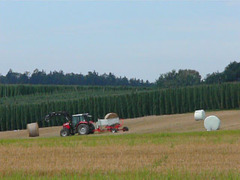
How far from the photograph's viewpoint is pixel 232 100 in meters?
67.5

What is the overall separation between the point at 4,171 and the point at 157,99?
171 feet

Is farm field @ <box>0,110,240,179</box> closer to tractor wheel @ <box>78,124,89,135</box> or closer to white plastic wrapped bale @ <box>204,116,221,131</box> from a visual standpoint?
white plastic wrapped bale @ <box>204,116,221,131</box>

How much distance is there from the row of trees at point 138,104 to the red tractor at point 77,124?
2634 centimetres

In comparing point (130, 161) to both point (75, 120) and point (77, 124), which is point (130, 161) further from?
point (75, 120)

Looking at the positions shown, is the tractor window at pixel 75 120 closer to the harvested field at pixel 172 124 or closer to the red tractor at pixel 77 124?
the red tractor at pixel 77 124

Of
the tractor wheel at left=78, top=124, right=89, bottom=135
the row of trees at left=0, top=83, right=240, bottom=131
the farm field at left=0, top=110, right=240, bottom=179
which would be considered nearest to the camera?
the farm field at left=0, top=110, right=240, bottom=179

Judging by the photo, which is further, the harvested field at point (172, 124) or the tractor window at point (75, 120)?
the harvested field at point (172, 124)

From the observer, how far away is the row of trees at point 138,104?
6794 cm

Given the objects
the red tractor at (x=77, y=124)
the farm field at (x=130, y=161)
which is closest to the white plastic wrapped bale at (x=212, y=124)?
the red tractor at (x=77, y=124)

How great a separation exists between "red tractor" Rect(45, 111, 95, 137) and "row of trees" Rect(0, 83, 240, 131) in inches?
1037

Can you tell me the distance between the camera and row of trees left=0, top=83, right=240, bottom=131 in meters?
67.9

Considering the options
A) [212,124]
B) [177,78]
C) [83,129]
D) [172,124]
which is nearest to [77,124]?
[83,129]

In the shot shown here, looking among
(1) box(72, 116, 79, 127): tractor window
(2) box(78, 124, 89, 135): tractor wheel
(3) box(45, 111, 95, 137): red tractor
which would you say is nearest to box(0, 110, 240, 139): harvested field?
(3) box(45, 111, 95, 137): red tractor

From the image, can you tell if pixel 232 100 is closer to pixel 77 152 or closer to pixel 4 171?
pixel 77 152
